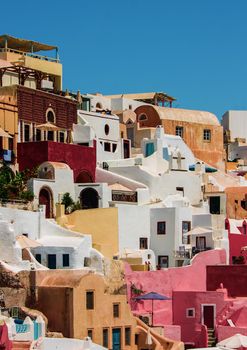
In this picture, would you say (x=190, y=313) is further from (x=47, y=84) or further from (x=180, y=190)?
(x=47, y=84)

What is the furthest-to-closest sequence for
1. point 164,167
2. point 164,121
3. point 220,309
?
point 164,121
point 164,167
point 220,309

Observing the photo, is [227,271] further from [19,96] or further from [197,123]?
[197,123]

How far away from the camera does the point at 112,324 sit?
4581cm

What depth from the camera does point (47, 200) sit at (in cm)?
5631

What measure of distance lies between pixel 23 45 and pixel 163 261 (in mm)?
22737

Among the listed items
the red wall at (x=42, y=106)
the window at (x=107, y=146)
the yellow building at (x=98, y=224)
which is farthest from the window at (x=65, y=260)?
the window at (x=107, y=146)

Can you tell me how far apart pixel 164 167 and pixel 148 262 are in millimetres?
10526

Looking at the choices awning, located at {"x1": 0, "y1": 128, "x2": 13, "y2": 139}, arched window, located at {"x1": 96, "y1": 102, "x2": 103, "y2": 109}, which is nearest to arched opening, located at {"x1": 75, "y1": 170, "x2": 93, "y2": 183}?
awning, located at {"x1": 0, "y1": 128, "x2": 13, "y2": 139}

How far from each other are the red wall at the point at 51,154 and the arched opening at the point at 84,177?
25 cm

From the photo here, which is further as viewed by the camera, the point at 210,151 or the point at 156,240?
the point at 210,151

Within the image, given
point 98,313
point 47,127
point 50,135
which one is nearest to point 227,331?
point 98,313

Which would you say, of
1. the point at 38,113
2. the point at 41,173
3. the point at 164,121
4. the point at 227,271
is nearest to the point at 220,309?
the point at 227,271

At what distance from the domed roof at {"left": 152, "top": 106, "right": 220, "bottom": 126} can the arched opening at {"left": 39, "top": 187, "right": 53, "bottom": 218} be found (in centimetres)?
2093

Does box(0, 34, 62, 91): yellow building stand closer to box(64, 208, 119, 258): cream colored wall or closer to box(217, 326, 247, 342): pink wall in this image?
box(64, 208, 119, 258): cream colored wall
